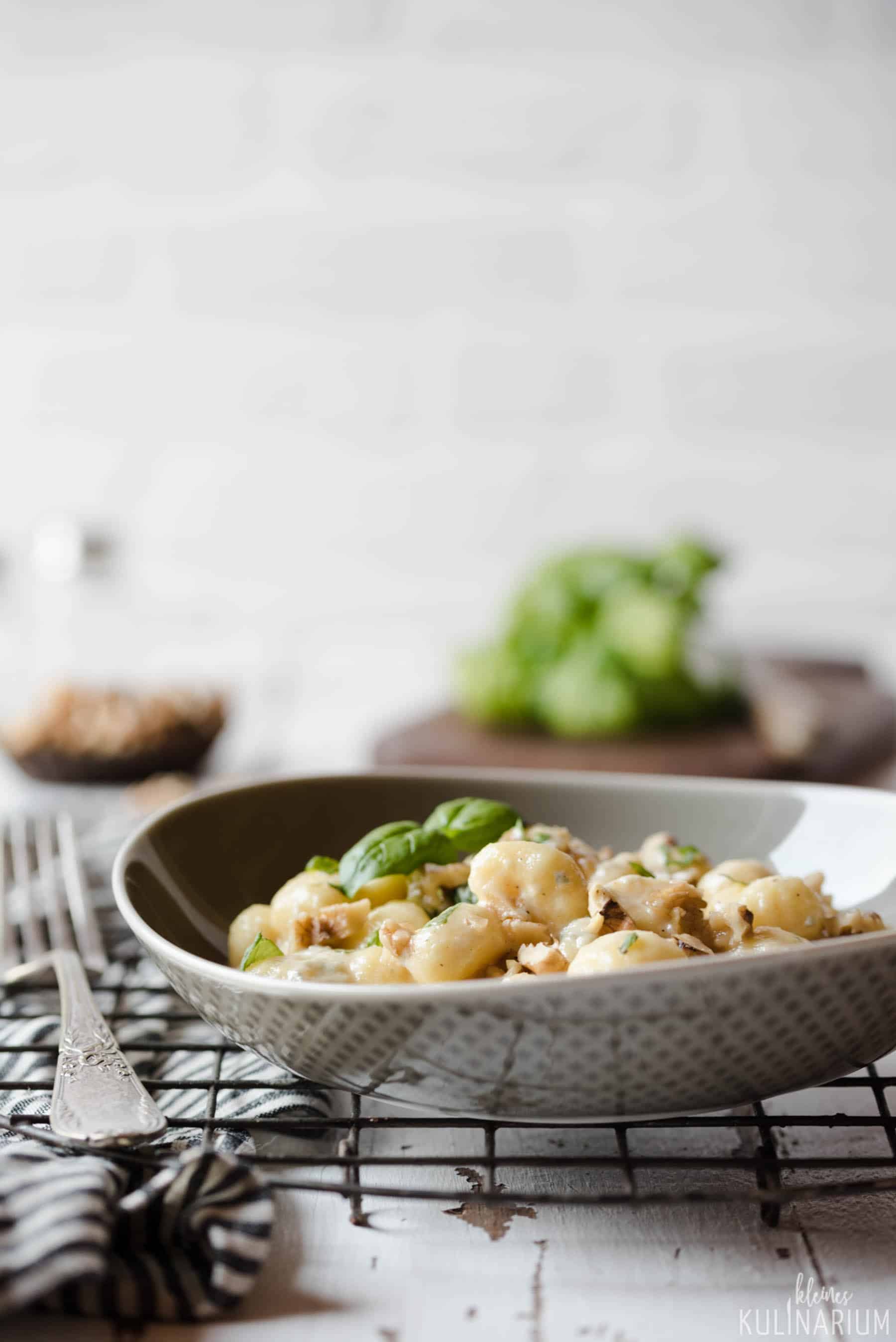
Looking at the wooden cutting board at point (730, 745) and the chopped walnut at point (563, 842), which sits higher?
the chopped walnut at point (563, 842)

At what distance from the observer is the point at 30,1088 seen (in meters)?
0.77

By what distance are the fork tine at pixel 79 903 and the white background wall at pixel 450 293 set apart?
1.59 metres

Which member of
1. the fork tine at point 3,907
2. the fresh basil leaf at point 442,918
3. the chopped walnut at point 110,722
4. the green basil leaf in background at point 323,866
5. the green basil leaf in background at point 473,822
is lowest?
the chopped walnut at point 110,722

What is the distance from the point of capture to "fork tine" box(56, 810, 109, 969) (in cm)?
107

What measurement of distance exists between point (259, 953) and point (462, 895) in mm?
163

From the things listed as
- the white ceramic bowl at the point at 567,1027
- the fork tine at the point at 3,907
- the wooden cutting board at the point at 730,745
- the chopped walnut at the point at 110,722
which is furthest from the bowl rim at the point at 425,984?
the chopped walnut at the point at 110,722

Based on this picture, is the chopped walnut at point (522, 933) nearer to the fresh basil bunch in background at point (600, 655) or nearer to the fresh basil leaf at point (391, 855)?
the fresh basil leaf at point (391, 855)

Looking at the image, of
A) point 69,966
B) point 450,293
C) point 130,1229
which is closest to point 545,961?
point 130,1229

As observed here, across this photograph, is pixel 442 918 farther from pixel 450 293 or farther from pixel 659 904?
pixel 450 293

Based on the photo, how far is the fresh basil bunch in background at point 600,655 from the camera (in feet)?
6.72

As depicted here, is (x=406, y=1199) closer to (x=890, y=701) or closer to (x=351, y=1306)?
(x=351, y=1306)

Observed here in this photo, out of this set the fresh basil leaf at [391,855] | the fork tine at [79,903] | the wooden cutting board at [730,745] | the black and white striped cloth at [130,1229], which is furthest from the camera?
the wooden cutting board at [730,745]

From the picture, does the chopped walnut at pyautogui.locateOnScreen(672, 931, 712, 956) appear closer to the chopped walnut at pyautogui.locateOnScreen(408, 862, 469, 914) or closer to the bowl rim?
the bowl rim

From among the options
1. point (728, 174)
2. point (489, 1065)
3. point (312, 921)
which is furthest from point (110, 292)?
point (489, 1065)
